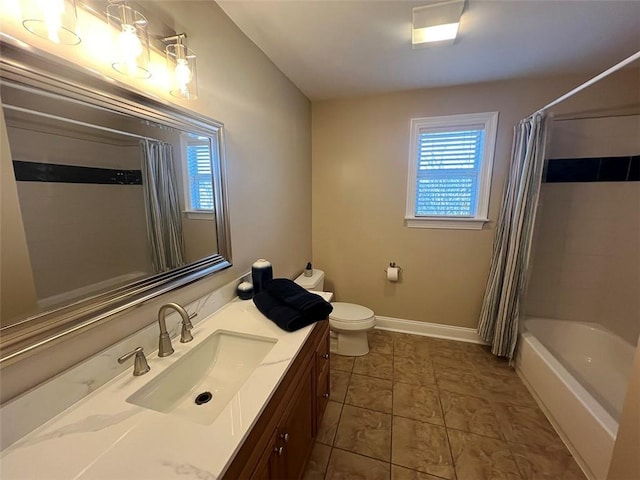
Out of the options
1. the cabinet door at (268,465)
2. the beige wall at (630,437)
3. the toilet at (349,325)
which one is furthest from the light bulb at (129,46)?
the beige wall at (630,437)

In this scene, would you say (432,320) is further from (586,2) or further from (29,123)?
(29,123)

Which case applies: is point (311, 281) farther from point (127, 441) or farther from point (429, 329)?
point (127, 441)

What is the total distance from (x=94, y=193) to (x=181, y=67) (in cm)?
63

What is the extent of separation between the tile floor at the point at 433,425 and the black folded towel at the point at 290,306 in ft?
2.77

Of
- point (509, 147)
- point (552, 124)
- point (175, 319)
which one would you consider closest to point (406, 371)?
point (175, 319)

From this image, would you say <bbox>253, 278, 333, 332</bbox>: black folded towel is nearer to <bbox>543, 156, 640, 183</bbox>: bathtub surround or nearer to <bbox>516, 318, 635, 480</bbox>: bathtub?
<bbox>516, 318, 635, 480</bbox>: bathtub

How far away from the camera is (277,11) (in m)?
1.39

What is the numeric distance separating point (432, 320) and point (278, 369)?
2.18m

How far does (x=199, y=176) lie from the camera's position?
1.34m

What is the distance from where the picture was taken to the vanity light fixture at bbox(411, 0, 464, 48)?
4.39 ft

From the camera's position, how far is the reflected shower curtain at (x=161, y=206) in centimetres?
107

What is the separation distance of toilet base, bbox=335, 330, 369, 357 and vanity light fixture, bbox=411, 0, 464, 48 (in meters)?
2.16

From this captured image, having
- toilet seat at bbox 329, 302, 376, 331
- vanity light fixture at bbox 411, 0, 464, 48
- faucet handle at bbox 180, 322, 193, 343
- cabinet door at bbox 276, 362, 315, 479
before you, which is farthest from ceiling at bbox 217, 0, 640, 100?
toilet seat at bbox 329, 302, 376, 331

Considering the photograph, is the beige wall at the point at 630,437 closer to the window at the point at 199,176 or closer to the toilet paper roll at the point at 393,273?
the toilet paper roll at the point at 393,273
